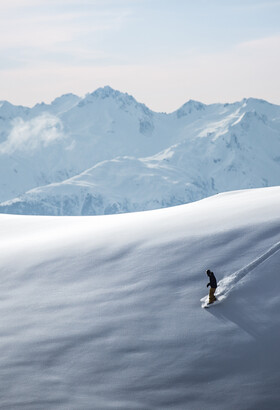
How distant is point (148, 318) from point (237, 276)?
3.77 meters

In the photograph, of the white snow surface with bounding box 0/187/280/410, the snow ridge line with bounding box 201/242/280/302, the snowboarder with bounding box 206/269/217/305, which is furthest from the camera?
the snow ridge line with bounding box 201/242/280/302

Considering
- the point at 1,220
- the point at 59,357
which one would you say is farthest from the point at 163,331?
the point at 1,220

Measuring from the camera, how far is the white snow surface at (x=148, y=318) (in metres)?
19.9

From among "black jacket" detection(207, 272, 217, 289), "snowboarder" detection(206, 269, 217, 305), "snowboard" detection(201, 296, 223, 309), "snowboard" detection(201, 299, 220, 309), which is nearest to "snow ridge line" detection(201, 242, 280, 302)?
"snowboard" detection(201, 296, 223, 309)

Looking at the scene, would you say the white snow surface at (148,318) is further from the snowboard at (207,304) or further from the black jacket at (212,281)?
the black jacket at (212,281)

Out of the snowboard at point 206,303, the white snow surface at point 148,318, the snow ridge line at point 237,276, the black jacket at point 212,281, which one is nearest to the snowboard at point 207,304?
the snowboard at point 206,303

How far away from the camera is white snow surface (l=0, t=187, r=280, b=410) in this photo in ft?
65.2

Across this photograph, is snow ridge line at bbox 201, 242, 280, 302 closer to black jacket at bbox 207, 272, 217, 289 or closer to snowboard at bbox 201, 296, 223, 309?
snowboard at bbox 201, 296, 223, 309

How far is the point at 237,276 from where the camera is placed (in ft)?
82.1

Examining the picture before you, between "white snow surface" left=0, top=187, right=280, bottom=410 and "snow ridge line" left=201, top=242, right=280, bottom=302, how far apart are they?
0.15ft

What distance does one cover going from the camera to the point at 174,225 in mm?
32375

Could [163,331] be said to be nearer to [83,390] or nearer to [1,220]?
[83,390]

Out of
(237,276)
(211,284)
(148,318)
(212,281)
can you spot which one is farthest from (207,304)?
(148,318)

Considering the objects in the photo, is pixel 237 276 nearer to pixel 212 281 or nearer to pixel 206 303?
pixel 212 281
